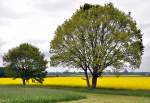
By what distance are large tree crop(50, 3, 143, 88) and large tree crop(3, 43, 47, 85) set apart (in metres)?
25.5

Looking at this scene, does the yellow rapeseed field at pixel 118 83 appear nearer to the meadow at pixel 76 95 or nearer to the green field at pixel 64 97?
the meadow at pixel 76 95

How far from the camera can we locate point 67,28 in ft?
215

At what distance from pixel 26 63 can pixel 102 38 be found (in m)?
31.8

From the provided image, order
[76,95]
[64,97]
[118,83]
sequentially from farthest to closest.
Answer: [118,83], [76,95], [64,97]

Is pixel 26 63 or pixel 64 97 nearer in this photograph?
pixel 64 97

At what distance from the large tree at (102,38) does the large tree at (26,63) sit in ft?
83.7

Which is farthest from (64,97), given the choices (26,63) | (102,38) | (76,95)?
(26,63)

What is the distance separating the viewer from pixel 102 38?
6331 centimetres

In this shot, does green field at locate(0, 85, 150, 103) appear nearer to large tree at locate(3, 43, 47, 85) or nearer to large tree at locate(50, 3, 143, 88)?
large tree at locate(50, 3, 143, 88)

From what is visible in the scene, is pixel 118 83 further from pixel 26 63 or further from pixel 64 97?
pixel 64 97

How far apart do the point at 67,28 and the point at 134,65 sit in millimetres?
12896

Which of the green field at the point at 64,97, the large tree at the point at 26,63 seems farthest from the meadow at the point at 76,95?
the large tree at the point at 26,63

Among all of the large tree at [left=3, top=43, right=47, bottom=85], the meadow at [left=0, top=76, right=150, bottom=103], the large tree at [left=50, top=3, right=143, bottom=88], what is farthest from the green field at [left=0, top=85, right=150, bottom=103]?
the large tree at [left=3, top=43, right=47, bottom=85]

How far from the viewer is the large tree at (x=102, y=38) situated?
62156 millimetres
